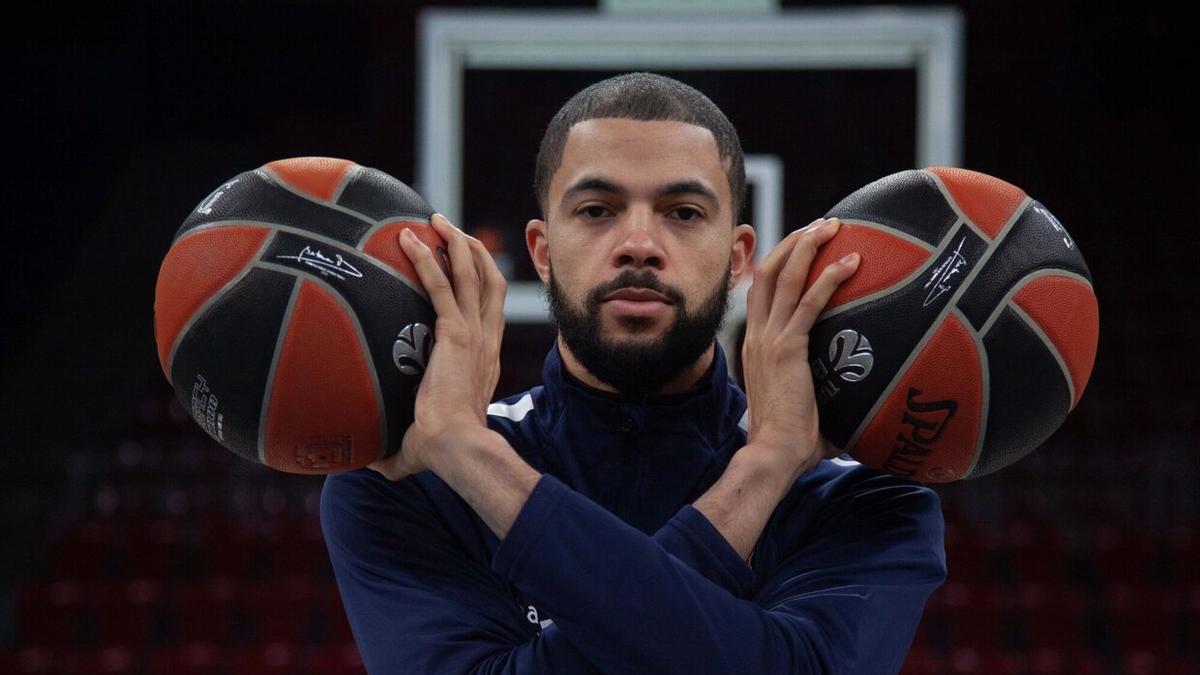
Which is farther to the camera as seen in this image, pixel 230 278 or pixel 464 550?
pixel 464 550

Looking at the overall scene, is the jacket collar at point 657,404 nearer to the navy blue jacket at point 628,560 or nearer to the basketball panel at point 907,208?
the navy blue jacket at point 628,560

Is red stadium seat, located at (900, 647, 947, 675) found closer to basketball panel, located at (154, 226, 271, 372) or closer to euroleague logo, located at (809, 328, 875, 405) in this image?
euroleague logo, located at (809, 328, 875, 405)

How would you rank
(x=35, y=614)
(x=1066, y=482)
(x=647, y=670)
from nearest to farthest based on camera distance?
(x=647, y=670) < (x=35, y=614) < (x=1066, y=482)

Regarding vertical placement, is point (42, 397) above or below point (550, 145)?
below

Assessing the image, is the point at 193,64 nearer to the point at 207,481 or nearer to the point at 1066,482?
the point at 207,481

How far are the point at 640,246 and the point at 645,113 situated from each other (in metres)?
0.30

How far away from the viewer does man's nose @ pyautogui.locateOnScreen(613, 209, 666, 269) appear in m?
2.30

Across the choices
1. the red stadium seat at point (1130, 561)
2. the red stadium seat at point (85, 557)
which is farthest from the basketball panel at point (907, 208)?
the red stadium seat at point (85, 557)

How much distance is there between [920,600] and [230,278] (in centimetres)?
133

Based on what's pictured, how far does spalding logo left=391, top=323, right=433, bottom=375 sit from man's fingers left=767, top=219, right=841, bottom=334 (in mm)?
598

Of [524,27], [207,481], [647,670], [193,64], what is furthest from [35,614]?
[647,670]

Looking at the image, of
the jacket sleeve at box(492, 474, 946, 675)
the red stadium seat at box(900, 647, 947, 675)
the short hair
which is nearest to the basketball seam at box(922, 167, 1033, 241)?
the short hair

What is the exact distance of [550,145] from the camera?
2.58 metres

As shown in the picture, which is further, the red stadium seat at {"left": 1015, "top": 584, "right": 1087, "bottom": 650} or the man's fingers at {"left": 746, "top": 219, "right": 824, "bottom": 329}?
the red stadium seat at {"left": 1015, "top": 584, "right": 1087, "bottom": 650}
